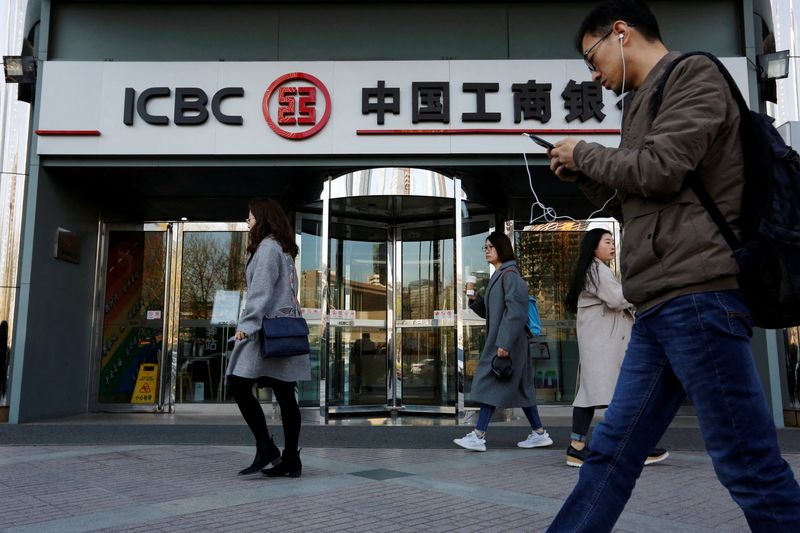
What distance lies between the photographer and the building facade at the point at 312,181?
7.98m

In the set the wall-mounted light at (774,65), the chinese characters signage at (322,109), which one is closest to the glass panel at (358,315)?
the chinese characters signage at (322,109)

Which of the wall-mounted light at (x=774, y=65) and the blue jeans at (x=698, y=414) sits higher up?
the wall-mounted light at (x=774, y=65)

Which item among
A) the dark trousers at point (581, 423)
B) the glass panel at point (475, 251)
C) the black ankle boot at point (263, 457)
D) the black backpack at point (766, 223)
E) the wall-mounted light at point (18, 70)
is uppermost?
the wall-mounted light at point (18, 70)

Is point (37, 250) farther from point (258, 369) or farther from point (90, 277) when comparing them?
point (258, 369)

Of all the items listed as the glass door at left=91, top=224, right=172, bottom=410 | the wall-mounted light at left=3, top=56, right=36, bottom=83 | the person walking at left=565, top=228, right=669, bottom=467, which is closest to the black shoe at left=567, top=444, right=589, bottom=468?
the person walking at left=565, top=228, right=669, bottom=467

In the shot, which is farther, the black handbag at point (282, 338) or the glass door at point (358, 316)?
the glass door at point (358, 316)

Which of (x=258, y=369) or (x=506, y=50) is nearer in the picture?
(x=258, y=369)

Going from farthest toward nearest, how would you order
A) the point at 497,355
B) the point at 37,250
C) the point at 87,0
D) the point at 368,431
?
1. the point at 87,0
2. the point at 37,250
3. the point at 368,431
4. the point at 497,355

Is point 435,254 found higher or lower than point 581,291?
higher

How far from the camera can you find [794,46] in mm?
8062

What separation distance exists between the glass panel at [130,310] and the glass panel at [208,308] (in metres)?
0.36

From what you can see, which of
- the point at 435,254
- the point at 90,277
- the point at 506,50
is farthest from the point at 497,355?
the point at 90,277

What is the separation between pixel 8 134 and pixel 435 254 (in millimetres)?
5593

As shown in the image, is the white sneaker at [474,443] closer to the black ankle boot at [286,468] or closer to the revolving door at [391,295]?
the black ankle boot at [286,468]
